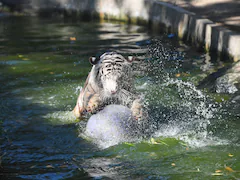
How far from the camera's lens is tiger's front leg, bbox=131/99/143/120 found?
6320mm

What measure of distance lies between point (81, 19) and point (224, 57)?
7405 mm

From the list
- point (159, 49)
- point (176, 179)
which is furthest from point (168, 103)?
point (159, 49)

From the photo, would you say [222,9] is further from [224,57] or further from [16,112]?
[16,112]

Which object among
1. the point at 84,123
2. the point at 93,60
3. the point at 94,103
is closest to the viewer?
the point at 93,60

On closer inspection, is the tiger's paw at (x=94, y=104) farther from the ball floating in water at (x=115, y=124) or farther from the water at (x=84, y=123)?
the water at (x=84, y=123)

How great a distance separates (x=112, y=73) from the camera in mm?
6207

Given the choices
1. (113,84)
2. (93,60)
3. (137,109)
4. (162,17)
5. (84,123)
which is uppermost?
(162,17)

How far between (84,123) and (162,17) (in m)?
7.96

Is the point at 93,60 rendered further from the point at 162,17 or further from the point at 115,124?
the point at 162,17

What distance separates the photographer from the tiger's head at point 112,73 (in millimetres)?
6180

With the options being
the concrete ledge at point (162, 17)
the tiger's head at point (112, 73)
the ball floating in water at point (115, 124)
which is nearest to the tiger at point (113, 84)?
the tiger's head at point (112, 73)

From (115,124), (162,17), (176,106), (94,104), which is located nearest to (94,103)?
(94,104)

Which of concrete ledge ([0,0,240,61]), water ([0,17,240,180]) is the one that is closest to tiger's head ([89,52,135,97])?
water ([0,17,240,180])

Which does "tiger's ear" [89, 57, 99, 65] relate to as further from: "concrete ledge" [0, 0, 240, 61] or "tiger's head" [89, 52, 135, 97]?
"concrete ledge" [0, 0, 240, 61]
